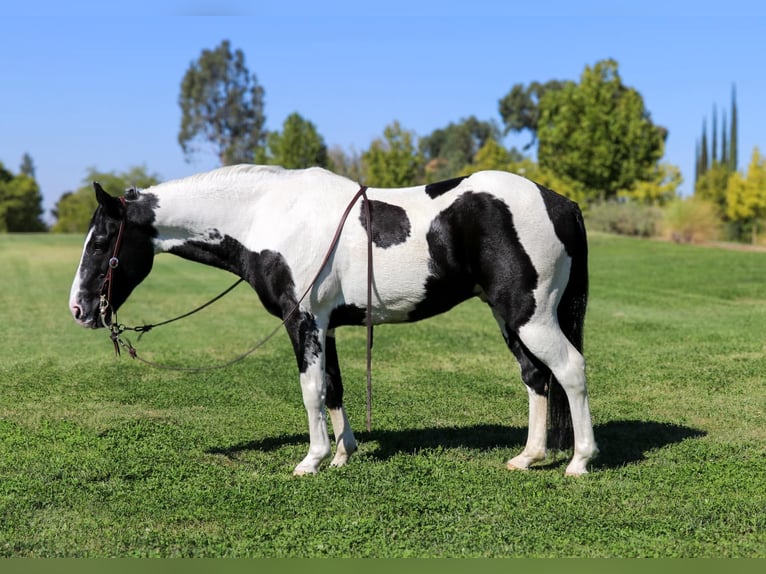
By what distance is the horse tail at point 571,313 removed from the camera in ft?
17.7

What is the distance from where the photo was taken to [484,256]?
5.29 m

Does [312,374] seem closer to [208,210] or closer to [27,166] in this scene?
[208,210]

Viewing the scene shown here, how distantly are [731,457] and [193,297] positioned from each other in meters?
14.0

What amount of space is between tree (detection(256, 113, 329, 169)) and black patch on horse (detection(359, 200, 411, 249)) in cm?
4532

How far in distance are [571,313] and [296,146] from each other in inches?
1843

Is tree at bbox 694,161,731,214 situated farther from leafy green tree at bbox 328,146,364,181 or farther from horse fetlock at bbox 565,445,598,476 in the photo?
horse fetlock at bbox 565,445,598,476

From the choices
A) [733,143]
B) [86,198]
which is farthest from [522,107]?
[86,198]

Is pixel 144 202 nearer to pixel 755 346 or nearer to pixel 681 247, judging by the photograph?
pixel 755 346

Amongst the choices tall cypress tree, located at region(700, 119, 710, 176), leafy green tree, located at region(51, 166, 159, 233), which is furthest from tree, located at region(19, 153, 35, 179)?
tall cypress tree, located at region(700, 119, 710, 176)

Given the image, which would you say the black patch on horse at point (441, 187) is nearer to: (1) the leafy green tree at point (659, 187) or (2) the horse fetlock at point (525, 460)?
(2) the horse fetlock at point (525, 460)

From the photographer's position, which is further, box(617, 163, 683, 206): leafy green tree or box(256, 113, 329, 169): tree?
box(256, 113, 329, 169): tree

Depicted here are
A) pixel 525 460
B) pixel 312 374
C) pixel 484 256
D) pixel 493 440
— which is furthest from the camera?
pixel 493 440

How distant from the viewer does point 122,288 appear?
5699 millimetres

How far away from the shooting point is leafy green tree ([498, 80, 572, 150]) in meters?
79.2
